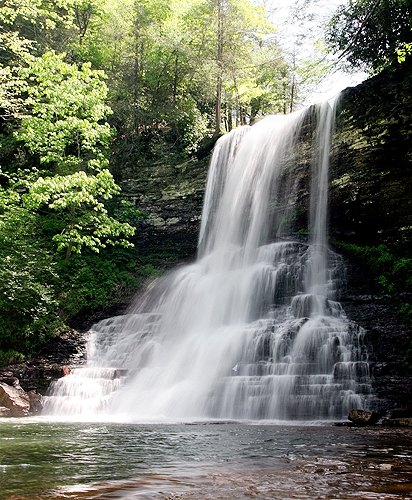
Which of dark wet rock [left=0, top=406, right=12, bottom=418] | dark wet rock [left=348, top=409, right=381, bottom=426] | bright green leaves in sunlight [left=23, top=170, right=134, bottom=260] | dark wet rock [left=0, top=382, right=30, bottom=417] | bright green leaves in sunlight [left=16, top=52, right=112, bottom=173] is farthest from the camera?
bright green leaves in sunlight [left=16, top=52, right=112, bottom=173]

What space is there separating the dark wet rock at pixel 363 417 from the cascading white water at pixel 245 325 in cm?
80

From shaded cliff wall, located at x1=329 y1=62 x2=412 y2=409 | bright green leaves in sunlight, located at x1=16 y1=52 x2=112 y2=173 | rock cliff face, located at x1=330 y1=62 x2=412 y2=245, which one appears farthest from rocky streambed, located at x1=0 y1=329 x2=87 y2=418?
rock cliff face, located at x1=330 y1=62 x2=412 y2=245

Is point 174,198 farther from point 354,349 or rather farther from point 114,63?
point 354,349

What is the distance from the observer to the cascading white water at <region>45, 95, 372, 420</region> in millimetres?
9289

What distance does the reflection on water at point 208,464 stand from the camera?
314cm

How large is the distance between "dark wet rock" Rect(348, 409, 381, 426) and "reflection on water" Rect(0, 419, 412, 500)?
79 centimetres

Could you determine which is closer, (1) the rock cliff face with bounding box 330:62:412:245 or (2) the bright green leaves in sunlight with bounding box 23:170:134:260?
(1) the rock cliff face with bounding box 330:62:412:245

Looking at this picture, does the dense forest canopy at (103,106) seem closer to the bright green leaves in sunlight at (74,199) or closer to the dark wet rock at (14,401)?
the bright green leaves in sunlight at (74,199)

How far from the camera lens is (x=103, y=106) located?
16.6 metres

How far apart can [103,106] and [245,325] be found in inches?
383

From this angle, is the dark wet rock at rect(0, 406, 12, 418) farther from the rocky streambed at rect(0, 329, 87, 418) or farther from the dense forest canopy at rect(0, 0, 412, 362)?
the dense forest canopy at rect(0, 0, 412, 362)

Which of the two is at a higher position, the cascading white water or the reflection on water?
the cascading white water

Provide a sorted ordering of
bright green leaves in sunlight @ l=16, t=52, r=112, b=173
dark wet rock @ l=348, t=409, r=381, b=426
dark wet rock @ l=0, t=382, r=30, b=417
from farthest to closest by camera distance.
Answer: bright green leaves in sunlight @ l=16, t=52, r=112, b=173 → dark wet rock @ l=0, t=382, r=30, b=417 → dark wet rock @ l=348, t=409, r=381, b=426

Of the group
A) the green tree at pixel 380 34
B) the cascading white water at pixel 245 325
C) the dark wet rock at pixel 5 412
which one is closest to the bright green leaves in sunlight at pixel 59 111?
the cascading white water at pixel 245 325
